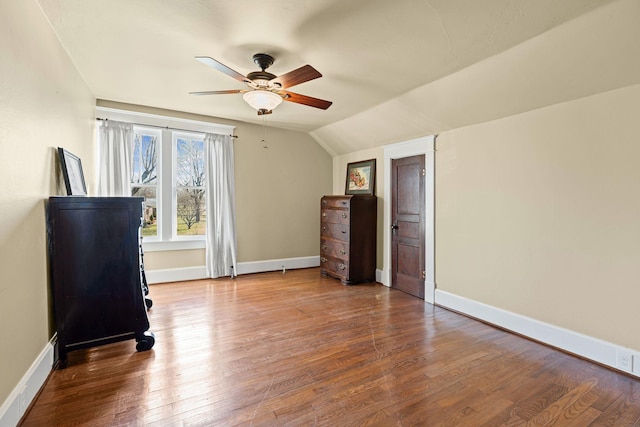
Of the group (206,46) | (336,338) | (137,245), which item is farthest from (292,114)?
(336,338)

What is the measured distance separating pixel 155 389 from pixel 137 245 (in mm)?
1174

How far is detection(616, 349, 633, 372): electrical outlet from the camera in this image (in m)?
2.35

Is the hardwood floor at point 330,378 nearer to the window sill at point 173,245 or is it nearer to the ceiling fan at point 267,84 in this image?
→ the window sill at point 173,245

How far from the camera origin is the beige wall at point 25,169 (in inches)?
66.8

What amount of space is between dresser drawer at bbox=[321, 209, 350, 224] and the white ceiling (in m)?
1.87

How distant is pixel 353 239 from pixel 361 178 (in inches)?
45.3

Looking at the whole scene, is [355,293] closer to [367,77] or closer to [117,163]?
[367,77]

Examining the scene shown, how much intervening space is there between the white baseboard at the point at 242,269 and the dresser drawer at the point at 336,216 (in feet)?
3.29

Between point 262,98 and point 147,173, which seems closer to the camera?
point 262,98

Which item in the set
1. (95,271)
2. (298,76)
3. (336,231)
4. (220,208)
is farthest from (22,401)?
(336,231)

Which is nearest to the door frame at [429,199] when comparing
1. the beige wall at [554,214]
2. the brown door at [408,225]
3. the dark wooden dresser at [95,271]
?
the brown door at [408,225]

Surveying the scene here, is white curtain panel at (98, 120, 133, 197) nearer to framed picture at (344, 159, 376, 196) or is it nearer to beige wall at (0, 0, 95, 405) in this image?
beige wall at (0, 0, 95, 405)

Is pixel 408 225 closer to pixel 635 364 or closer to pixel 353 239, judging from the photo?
pixel 353 239

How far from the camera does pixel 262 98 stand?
2.79 meters
